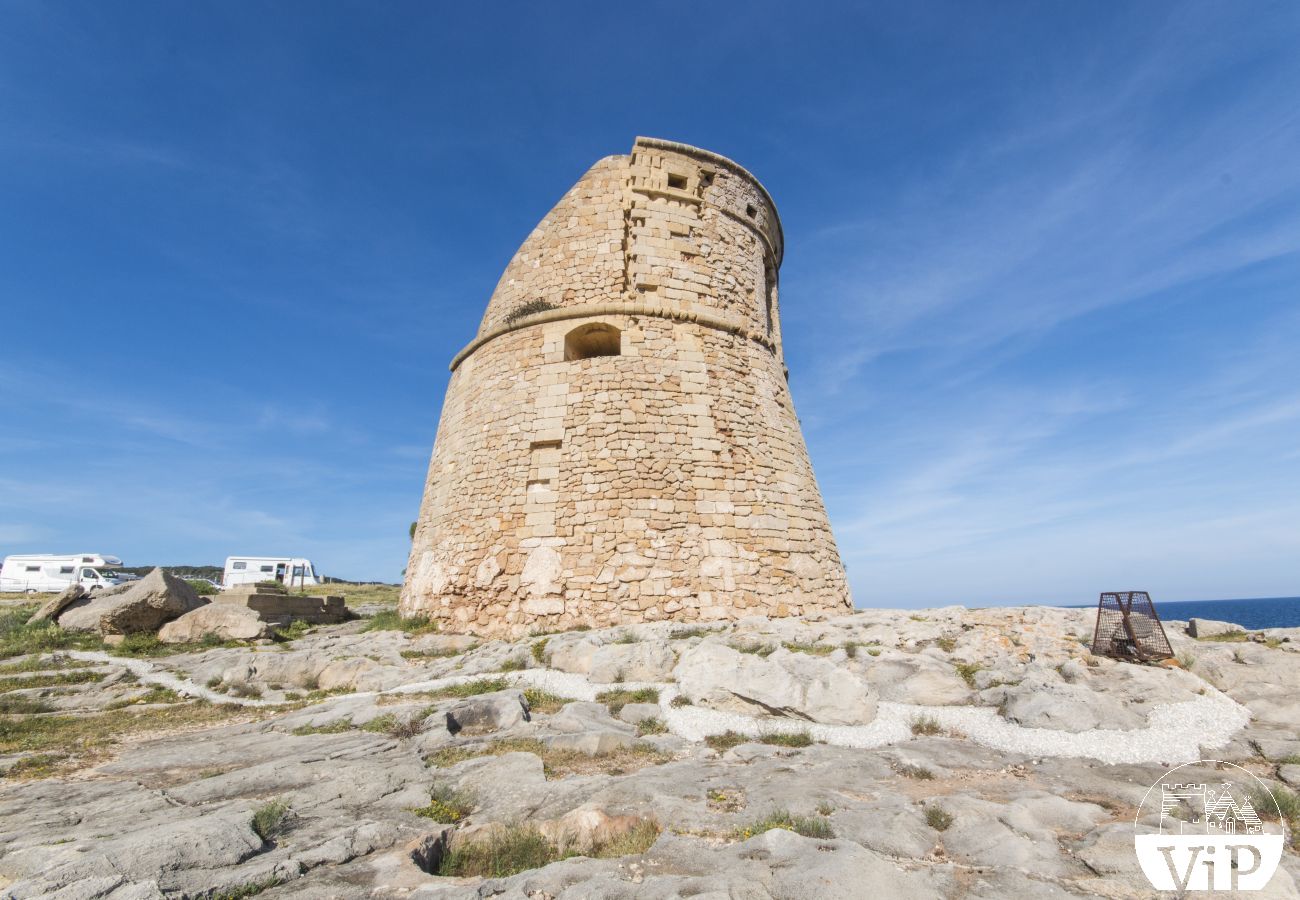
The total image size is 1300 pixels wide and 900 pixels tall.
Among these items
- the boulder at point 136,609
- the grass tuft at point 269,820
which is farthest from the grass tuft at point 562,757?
the boulder at point 136,609

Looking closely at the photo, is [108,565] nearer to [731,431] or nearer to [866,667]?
[731,431]

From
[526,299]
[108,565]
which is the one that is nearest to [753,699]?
[526,299]

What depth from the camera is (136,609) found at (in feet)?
37.7

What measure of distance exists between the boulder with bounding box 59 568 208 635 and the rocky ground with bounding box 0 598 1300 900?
231 cm

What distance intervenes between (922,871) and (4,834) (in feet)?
15.9

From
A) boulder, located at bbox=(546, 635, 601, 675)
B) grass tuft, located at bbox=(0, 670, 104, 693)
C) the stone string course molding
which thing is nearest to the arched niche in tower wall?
the stone string course molding

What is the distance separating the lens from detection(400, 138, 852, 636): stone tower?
33.1ft

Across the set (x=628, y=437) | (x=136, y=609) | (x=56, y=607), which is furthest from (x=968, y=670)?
(x=56, y=607)

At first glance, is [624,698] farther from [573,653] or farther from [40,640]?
[40,640]

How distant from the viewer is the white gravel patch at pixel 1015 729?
4879 mm

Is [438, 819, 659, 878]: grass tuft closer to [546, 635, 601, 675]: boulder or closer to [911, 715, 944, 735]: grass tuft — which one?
[911, 715, 944, 735]: grass tuft

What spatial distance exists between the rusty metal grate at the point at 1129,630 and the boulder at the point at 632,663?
16.9 ft

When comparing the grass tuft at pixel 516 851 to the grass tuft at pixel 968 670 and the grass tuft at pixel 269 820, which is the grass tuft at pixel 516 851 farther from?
the grass tuft at pixel 968 670

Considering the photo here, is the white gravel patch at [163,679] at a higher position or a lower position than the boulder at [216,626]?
lower
